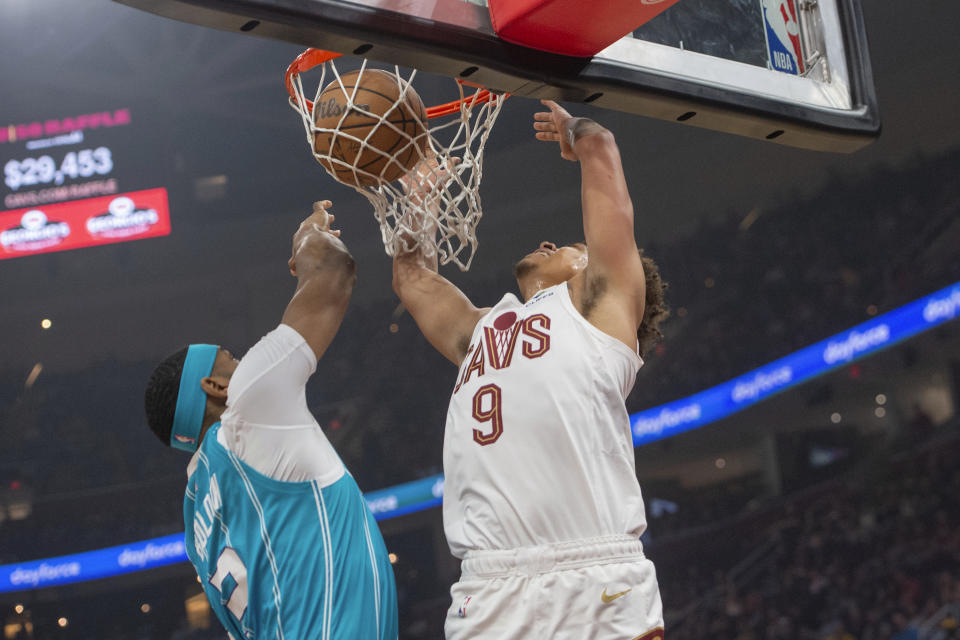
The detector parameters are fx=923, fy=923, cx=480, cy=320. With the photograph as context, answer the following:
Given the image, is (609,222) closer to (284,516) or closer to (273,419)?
(273,419)

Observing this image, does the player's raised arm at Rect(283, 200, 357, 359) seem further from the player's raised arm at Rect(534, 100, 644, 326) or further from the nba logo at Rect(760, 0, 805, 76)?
the nba logo at Rect(760, 0, 805, 76)

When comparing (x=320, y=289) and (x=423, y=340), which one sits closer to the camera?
(x=320, y=289)

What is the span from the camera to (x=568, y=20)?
1.98 meters

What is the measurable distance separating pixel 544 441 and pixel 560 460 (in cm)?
6

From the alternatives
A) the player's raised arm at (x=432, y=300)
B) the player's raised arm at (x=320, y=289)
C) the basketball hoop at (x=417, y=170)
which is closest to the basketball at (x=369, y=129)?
the basketball hoop at (x=417, y=170)

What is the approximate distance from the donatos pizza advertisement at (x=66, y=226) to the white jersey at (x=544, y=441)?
8913 mm

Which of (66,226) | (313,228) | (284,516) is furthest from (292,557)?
(66,226)

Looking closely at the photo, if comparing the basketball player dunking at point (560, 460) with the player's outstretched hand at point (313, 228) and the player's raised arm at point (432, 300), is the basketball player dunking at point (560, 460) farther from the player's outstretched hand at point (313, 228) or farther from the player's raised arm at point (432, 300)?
the player's outstretched hand at point (313, 228)

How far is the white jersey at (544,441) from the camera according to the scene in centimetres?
216

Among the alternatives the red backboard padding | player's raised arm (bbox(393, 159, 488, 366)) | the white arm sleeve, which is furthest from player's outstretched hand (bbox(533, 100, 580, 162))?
the white arm sleeve

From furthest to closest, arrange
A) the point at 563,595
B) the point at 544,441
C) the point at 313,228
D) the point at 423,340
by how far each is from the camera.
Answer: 1. the point at 423,340
2. the point at 313,228
3. the point at 544,441
4. the point at 563,595

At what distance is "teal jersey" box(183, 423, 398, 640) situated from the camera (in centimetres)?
230

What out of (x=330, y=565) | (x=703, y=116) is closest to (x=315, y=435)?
(x=330, y=565)

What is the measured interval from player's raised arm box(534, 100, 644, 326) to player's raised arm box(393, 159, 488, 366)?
1.79 ft
